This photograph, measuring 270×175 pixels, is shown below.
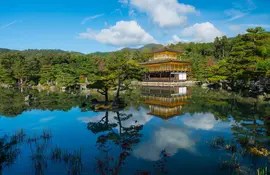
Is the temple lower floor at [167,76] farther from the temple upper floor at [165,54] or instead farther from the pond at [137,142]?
the pond at [137,142]

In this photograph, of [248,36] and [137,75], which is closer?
[137,75]

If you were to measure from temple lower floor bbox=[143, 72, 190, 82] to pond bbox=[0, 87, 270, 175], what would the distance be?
2410cm

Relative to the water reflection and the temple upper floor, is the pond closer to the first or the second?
the water reflection

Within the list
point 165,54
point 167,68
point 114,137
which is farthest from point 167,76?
point 114,137

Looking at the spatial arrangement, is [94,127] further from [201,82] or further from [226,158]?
[201,82]

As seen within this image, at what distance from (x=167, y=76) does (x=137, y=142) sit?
32842 millimetres

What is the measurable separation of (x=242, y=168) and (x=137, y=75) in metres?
11.5

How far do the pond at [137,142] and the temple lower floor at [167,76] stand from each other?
2410cm

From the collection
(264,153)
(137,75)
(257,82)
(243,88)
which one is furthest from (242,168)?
(243,88)

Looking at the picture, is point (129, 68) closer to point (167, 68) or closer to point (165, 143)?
point (165, 143)

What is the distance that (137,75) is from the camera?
54.3 ft

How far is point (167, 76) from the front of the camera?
40594 mm

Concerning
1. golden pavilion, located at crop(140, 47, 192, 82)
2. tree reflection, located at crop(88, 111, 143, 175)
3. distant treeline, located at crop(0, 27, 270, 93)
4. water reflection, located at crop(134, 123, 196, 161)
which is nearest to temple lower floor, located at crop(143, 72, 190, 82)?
golden pavilion, located at crop(140, 47, 192, 82)

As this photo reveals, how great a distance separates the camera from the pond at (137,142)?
6422mm
